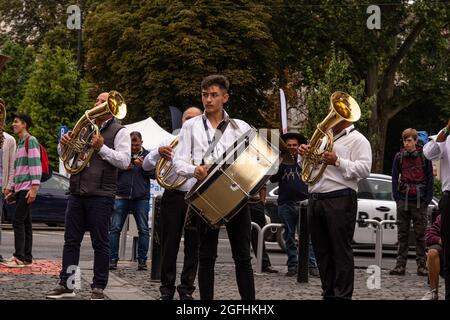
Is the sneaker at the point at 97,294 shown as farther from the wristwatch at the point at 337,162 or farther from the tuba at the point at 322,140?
the wristwatch at the point at 337,162

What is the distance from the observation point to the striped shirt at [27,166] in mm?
13477

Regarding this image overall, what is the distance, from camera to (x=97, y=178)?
9.79 metres

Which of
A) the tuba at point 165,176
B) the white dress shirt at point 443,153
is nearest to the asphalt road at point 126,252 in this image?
the tuba at point 165,176

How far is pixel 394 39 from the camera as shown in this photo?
48.7 meters

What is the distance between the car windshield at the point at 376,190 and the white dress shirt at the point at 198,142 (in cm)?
1134

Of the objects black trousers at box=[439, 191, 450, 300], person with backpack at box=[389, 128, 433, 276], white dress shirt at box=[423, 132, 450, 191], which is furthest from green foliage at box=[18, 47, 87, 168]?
black trousers at box=[439, 191, 450, 300]

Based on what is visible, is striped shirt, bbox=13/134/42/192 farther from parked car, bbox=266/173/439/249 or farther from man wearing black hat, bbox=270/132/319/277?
parked car, bbox=266/173/439/249

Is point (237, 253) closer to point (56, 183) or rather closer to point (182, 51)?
point (56, 183)

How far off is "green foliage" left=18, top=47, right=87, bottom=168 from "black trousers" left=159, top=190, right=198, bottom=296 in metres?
26.4

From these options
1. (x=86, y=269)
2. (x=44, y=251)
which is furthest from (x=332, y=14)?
(x=86, y=269)

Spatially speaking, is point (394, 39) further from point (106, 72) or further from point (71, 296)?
point (71, 296)

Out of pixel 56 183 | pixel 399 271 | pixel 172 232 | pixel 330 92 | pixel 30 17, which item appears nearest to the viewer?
pixel 172 232

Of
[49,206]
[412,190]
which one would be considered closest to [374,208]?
[412,190]

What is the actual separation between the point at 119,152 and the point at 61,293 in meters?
1.51
